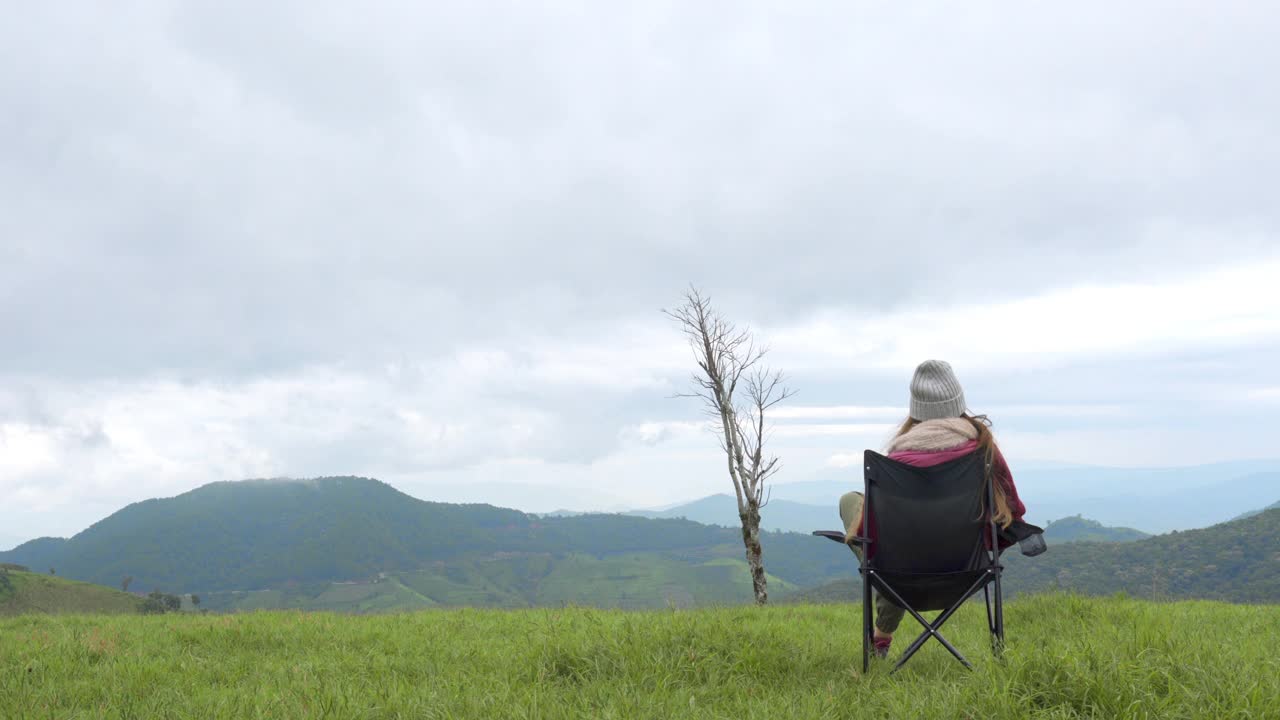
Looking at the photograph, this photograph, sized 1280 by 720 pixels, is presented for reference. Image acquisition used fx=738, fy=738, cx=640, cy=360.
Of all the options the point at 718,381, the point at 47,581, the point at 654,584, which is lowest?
the point at 654,584

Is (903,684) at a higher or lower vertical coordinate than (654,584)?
higher

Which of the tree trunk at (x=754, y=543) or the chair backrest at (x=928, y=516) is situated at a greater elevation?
the chair backrest at (x=928, y=516)

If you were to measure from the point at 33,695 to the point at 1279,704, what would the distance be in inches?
256

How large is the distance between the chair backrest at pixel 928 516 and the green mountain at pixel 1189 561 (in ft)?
214

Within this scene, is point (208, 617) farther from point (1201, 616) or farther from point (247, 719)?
point (1201, 616)

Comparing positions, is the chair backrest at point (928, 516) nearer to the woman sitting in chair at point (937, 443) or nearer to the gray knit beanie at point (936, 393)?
the woman sitting in chair at point (937, 443)

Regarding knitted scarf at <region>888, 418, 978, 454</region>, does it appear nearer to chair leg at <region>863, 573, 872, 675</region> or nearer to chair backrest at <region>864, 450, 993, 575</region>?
chair backrest at <region>864, 450, 993, 575</region>

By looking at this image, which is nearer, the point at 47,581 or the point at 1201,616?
the point at 1201,616

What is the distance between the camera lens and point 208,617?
8.43 m

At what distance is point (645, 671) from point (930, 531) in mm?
1946

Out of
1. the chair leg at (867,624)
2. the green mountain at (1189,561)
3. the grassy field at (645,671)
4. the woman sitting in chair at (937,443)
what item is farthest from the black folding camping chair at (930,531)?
the green mountain at (1189,561)

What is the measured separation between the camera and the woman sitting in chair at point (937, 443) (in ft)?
15.4

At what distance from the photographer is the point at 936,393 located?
4.97 metres

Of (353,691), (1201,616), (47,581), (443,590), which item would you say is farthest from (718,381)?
(443,590)
